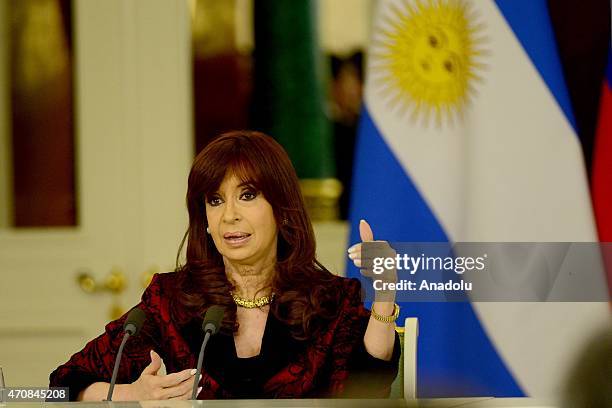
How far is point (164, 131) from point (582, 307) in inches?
41.2

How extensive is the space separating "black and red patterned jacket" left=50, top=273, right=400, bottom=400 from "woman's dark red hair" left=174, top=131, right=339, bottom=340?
2cm

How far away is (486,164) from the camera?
2059 mm

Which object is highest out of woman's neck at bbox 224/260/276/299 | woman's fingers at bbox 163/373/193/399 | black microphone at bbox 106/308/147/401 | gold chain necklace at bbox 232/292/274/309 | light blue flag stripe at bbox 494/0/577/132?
light blue flag stripe at bbox 494/0/577/132

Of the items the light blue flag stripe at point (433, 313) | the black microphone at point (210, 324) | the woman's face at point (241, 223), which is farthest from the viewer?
the light blue flag stripe at point (433, 313)

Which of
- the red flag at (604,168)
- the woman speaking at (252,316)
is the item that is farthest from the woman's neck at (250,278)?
the red flag at (604,168)

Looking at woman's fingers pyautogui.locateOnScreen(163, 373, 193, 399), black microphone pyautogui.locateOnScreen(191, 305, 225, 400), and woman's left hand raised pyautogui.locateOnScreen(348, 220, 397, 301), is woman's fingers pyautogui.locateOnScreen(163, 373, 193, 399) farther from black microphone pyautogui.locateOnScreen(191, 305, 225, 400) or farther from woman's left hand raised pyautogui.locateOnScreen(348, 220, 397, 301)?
woman's left hand raised pyautogui.locateOnScreen(348, 220, 397, 301)

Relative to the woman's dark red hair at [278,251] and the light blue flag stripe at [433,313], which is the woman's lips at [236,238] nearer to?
the woman's dark red hair at [278,251]

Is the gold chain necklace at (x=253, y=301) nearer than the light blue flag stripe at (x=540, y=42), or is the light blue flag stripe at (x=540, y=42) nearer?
the gold chain necklace at (x=253, y=301)

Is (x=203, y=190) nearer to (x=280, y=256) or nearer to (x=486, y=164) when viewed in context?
(x=280, y=256)

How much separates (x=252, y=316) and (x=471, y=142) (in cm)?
73

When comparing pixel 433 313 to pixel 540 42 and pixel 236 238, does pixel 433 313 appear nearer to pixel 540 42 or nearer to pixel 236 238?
pixel 236 238

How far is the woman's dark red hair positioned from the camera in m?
1.61

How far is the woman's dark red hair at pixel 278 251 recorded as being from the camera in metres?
1.61

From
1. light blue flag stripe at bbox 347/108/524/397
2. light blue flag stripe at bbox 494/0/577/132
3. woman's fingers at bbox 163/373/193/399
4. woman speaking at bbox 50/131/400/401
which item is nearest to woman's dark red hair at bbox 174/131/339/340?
woman speaking at bbox 50/131/400/401
